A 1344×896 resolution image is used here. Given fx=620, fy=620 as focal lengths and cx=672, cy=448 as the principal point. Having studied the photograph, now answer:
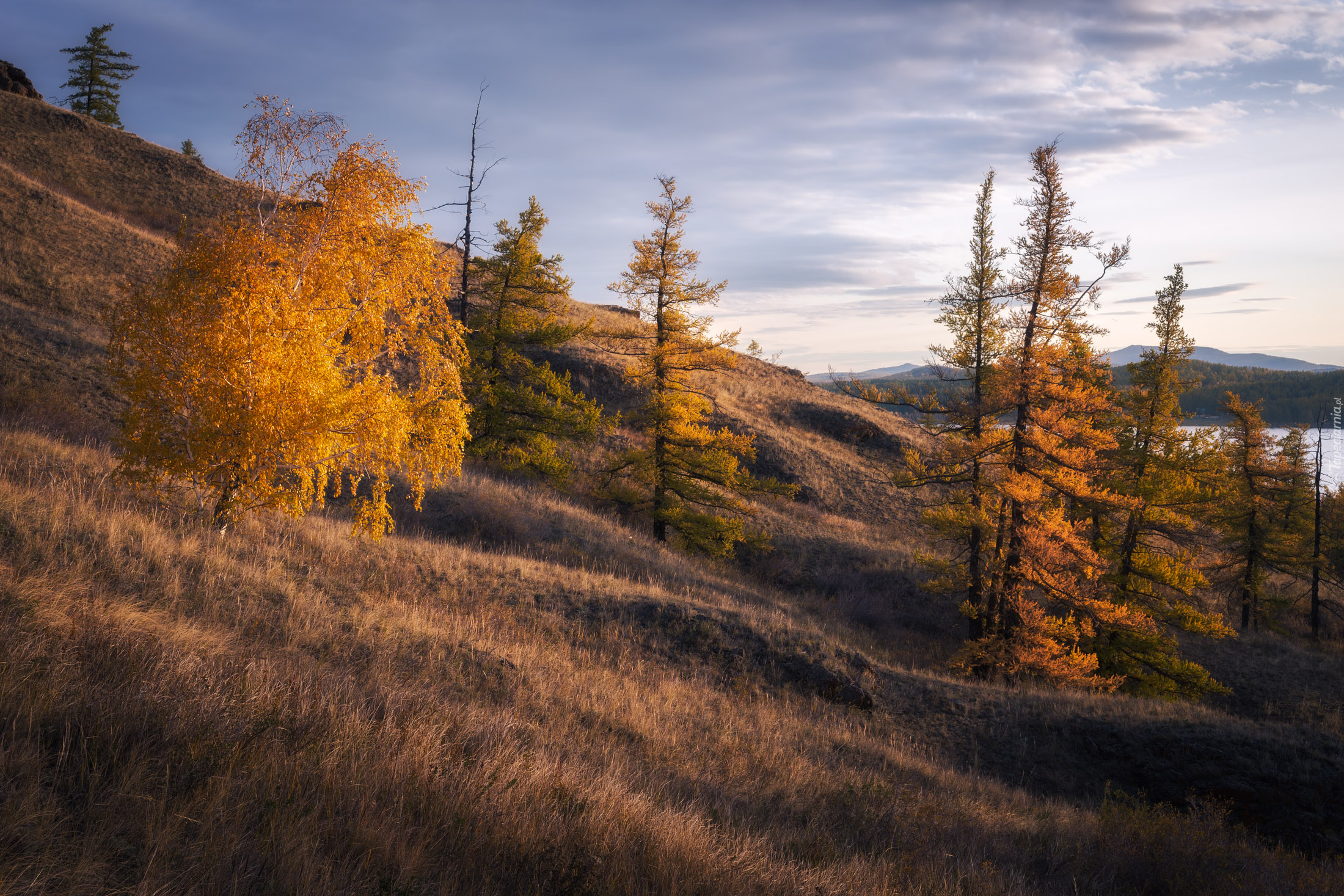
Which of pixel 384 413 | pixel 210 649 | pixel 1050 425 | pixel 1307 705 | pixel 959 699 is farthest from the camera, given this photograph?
pixel 1307 705

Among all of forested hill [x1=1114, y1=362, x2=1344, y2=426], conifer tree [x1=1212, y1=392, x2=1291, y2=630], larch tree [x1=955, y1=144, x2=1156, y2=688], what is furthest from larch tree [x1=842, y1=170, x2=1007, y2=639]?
forested hill [x1=1114, y1=362, x2=1344, y2=426]

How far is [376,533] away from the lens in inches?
346

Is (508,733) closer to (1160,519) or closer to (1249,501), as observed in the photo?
(1160,519)

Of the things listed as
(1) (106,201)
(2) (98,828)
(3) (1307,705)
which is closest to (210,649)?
(2) (98,828)

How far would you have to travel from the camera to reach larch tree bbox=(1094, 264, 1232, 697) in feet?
62.1

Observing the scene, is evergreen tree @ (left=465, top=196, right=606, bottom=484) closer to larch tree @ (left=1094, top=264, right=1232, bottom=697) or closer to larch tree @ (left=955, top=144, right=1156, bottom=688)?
larch tree @ (left=955, top=144, right=1156, bottom=688)

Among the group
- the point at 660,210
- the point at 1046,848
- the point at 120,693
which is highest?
the point at 660,210

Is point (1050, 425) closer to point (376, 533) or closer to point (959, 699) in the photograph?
point (959, 699)

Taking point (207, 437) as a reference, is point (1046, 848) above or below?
below

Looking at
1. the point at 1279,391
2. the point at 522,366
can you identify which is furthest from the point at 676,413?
the point at 1279,391

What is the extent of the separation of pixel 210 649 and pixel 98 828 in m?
2.74

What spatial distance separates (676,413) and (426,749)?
1647cm

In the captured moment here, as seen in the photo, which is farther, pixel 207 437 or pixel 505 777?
pixel 207 437

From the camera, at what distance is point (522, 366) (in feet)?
77.9
